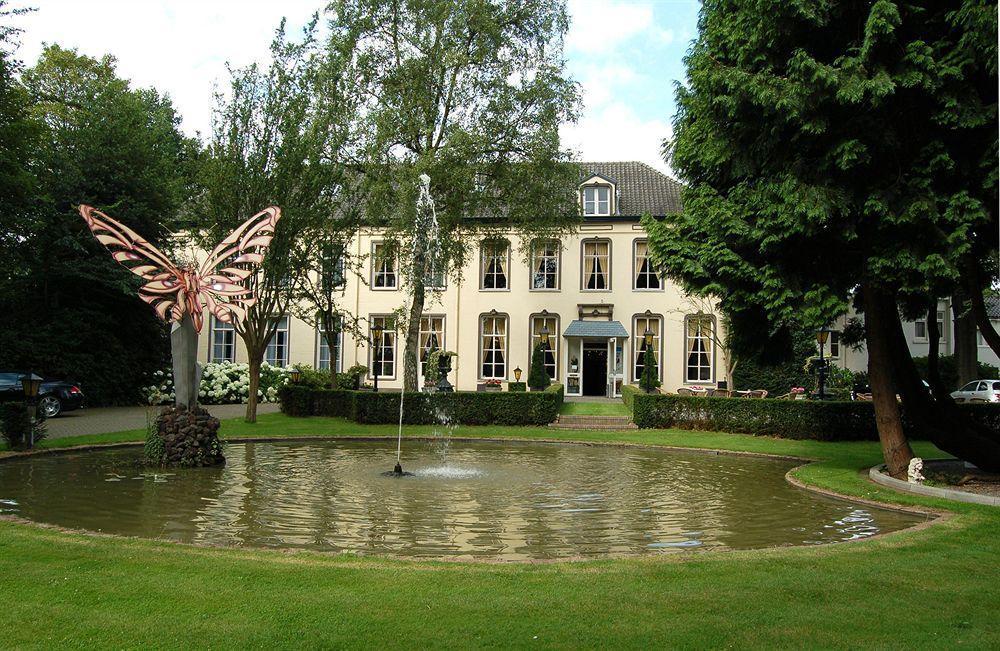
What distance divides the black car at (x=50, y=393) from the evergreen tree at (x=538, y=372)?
51.9 ft

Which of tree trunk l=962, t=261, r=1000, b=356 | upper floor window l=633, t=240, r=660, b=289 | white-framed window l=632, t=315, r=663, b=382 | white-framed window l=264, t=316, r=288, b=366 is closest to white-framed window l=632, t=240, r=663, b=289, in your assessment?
upper floor window l=633, t=240, r=660, b=289

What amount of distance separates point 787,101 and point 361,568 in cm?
762

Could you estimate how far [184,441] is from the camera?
42.7ft

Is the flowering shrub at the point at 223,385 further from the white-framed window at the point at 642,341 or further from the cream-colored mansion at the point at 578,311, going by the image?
the white-framed window at the point at 642,341

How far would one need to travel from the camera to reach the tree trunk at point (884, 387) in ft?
39.1

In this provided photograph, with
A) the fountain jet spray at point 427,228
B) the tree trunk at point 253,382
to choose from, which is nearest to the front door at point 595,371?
the fountain jet spray at point 427,228

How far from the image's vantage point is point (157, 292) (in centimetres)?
1325

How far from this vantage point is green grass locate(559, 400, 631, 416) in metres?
25.7

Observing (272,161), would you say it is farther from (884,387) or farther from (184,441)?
(884,387)

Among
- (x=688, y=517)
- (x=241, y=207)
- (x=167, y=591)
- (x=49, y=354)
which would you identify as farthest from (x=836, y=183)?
(x=49, y=354)

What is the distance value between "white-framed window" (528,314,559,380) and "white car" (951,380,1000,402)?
15305 millimetres

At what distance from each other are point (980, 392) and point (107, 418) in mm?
30506

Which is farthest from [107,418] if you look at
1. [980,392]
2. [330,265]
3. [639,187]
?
[980,392]

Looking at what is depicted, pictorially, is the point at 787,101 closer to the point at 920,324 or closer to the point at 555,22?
the point at 555,22
